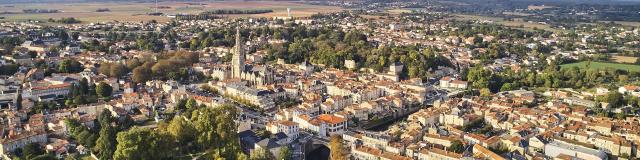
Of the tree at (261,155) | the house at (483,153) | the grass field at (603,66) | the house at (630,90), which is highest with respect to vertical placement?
the grass field at (603,66)

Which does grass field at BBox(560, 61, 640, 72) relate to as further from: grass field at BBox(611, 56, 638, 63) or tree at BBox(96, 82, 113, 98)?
tree at BBox(96, 82, 113, 98)

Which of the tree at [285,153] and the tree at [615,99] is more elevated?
the tree at [615,99]

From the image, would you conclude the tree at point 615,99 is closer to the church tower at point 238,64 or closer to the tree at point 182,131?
the tree at point 182,131

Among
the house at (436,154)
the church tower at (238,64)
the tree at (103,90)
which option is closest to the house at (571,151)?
the house at (436,154)

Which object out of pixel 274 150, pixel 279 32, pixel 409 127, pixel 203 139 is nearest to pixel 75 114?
pixel 203 139

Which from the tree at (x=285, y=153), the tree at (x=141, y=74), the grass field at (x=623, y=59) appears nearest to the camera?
the tree at (x=285, y=153)

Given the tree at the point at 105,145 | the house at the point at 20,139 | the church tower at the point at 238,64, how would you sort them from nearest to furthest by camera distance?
the tree at the point at 105,145 → the house at the point at 20,139 → the church tower at the point at 238,64

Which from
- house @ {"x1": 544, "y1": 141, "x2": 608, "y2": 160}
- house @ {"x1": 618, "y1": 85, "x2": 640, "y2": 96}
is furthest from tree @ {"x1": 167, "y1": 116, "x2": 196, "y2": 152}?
house @ {"x1": 618, "y1": 85, "x2": 640, "y2": 96}
